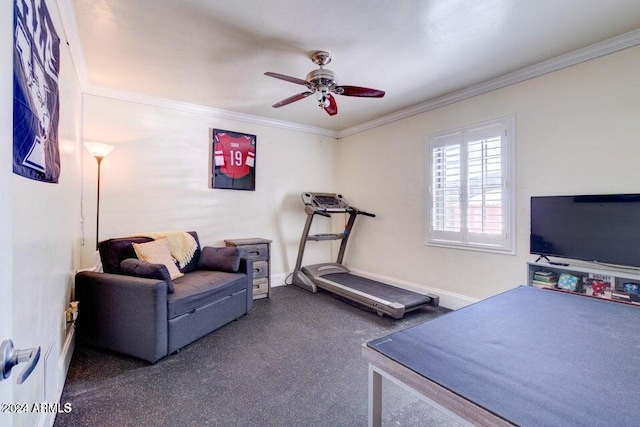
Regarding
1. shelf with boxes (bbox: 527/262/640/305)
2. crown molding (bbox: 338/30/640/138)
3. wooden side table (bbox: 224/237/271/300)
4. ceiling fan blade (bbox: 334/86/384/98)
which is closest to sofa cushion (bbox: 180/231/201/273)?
wooden side table (bbox: 224/237/271/300)

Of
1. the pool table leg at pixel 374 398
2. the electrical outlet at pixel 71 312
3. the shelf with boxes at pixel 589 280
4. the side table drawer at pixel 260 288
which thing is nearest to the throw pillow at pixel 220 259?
the side table drawer at pixel 260 288

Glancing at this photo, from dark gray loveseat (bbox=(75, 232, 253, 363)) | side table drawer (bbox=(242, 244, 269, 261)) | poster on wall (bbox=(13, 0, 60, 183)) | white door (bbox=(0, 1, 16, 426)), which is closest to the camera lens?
white door (bbox=(0, 1, 16, 426))

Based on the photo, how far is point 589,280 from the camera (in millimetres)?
2406

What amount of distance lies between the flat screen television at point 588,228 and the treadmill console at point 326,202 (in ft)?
8.16

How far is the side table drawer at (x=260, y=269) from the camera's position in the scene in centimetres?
395

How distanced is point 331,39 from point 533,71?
6.74 ft

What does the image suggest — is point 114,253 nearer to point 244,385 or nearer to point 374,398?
point 244,385

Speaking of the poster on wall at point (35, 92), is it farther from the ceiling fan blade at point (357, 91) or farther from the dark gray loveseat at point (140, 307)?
the ceiling fan blade at point (357, 91)

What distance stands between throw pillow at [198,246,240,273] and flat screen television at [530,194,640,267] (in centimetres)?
299

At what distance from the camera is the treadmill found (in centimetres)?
332

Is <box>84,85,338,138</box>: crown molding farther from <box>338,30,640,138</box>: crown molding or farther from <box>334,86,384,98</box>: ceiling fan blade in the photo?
<box>334,86,384,98</box>: ceiling fan blade

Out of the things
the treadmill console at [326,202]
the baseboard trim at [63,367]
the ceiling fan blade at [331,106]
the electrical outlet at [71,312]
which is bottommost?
the baseboard trim at [63,367]

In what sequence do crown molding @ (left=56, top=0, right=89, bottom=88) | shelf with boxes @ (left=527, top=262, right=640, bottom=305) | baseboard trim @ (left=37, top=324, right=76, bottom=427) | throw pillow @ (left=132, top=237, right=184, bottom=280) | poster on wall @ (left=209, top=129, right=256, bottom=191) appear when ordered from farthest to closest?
poster on wall @ (left=209, top=129, right=256, bottom=191), throw pillow @ (left=132, top=237, right=184, bottom=280), shelf with boxes @ (left=527, top=262, right=640, bottom=305), crown molding @ (left=56, top=0, right=89, bottom=88), baseboard trim @ (left=37, top=324, right=76, bottom=427)

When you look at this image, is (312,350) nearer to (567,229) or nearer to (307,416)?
(307,416)
